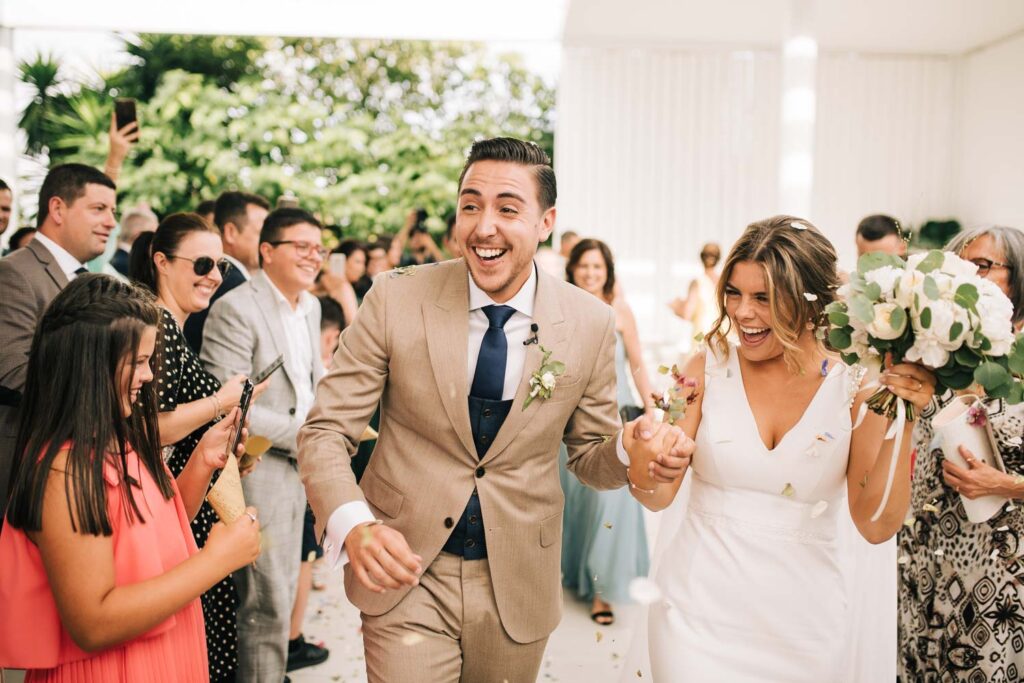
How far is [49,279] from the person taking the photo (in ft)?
11.4

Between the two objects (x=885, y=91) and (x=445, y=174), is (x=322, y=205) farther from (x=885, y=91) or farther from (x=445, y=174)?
(x=885, y=91)

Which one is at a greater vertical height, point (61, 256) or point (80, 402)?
point (61, 256)

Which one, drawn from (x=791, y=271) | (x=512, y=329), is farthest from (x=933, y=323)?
(x=512, y=329)

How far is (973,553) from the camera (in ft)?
9.95

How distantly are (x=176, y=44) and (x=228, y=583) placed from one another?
A: 14.3 metres

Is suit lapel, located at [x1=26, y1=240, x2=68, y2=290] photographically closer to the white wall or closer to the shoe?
the shoe

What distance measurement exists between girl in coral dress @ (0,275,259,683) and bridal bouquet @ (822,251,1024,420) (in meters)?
1.57

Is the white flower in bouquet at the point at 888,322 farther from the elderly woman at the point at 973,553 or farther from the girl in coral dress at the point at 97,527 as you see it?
the girl in coral dress at the point at 97,527

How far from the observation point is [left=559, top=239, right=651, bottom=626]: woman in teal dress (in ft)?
17.0

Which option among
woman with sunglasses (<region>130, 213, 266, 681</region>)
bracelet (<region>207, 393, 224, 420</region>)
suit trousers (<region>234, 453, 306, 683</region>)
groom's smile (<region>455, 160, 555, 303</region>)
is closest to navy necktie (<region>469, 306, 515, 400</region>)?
groom's smile (<region>455, 160, 555, 303</region>)

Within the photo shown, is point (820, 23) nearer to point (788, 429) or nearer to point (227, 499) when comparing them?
point (788, 429)

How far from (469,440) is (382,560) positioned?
17.7 inches

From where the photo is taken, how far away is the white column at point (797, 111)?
867 centimetres

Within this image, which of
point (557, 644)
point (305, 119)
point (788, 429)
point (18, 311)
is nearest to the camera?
point (788, 429)
